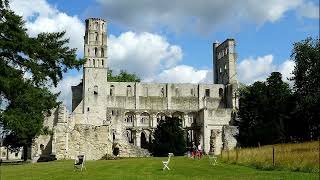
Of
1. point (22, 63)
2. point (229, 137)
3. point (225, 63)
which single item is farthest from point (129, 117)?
point (22, 63)

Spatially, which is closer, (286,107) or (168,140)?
(168,140)

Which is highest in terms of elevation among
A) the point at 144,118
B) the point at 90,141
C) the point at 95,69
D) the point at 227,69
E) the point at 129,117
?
the point at 227,69

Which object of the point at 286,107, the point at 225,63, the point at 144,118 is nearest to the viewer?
the point at 286,107

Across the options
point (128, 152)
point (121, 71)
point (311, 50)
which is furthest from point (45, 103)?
point (121, 71)

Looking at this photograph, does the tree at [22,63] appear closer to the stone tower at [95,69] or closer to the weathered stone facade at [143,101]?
the weathered stone facade at [143,101]

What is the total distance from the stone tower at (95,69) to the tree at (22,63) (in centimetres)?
5442

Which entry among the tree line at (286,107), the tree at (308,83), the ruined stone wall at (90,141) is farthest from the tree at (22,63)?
the tree at (308,83)

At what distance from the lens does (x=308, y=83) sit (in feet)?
180

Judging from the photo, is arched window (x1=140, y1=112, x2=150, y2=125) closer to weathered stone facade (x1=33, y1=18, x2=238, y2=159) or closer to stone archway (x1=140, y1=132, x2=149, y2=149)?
weathered stone facade (x1=33, y1=18, x2=238, y2=159)

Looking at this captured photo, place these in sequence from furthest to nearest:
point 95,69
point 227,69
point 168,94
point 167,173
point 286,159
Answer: point 227,69 → point 168,94 → point 95,69 → point 286,159 → point 167,173

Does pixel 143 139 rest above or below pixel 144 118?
below

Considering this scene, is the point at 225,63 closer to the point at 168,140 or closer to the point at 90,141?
the point at 168,140

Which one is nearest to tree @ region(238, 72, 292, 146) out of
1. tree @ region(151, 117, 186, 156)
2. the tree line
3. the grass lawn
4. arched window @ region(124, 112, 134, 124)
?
the tree line

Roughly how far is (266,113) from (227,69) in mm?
28138
